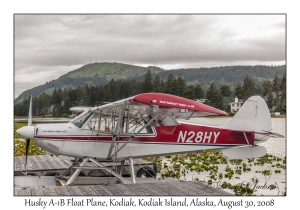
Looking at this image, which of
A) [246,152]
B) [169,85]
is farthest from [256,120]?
[169,85]

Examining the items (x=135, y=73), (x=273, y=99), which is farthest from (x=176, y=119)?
(x=135, y=73)

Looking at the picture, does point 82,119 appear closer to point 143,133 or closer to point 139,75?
point 143,133

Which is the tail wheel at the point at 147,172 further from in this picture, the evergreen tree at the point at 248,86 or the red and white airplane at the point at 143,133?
the evergreen tree at the point at 248,86

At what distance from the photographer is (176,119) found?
29.2 ft

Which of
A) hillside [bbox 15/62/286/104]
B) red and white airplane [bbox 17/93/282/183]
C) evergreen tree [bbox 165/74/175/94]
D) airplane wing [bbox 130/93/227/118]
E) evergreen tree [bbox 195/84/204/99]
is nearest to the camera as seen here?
airplane wing [bbox 130/93/227/118]

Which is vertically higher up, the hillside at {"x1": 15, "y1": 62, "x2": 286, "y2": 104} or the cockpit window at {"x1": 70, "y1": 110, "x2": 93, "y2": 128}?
the hillside at {"x1": 15, "y1": 62, "x2": 286, "y2": 104}

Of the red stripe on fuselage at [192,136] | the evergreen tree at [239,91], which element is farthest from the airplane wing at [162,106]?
A: the evergreen tree at [239,91]

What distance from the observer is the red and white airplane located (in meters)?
8.38

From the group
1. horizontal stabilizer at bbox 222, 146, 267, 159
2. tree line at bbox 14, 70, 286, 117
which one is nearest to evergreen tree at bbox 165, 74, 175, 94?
tree line at bbox 14, 70, 286, 117

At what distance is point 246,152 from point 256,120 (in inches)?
31.3

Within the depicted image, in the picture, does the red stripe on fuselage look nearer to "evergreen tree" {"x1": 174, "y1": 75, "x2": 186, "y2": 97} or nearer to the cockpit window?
the cockpit window

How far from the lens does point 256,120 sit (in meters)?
8.99

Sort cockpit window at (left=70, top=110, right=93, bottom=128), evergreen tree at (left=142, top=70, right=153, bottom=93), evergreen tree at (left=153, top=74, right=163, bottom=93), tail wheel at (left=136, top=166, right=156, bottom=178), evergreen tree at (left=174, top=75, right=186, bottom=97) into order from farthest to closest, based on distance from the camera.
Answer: evergreen tree at (left=174, top=75, right=186, bottom=97)
evergreen tree at (left=153, top=74, right=163, bottom=93)
evergreen tree at (left=142, top=70, right=153, bottom=93)
tail wheel at (left=136, top=166, right=156, bottom=178)
cockpit window at (left=70, top=110, right=93, bottom=128)
